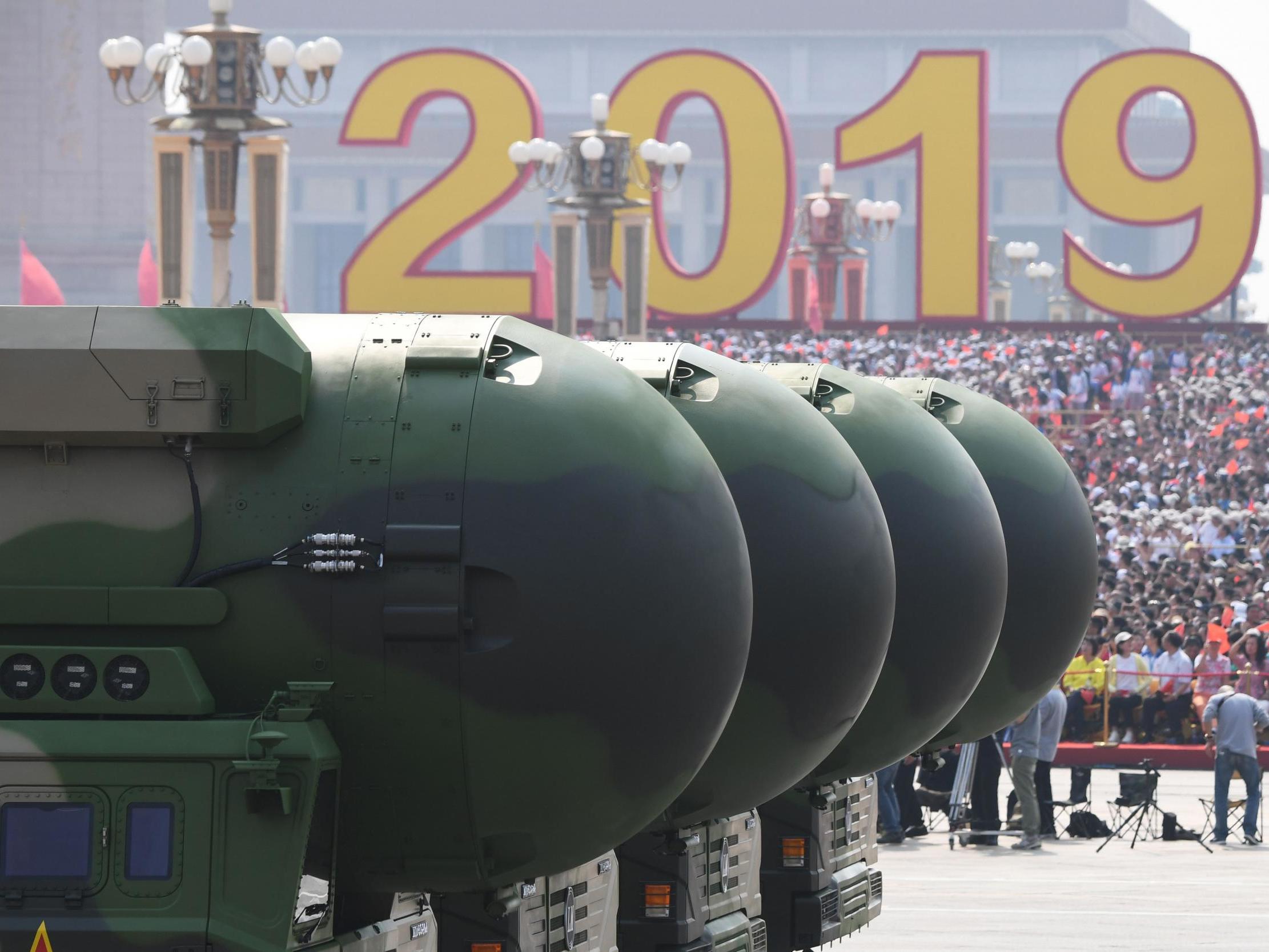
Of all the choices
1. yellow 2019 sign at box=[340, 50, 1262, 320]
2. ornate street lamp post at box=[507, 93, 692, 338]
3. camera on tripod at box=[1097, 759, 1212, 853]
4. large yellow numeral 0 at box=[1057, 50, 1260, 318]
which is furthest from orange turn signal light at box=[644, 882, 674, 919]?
large yellow numeral 0 at box=[1057, 50, 1260, 318]

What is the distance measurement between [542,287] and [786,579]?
39.4 metres

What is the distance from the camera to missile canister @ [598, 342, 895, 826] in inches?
360

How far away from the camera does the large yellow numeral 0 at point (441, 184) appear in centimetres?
5022

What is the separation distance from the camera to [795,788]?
1163 cm

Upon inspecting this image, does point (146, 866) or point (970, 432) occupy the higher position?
point (970, 432)

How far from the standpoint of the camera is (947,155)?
5516cm

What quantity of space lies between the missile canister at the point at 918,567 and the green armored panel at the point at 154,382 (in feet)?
13.8

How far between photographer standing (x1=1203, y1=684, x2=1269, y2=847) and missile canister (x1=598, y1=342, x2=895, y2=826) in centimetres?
1016

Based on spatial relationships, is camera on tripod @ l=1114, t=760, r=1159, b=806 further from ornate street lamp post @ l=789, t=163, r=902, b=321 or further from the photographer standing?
ornate street lamp post @ l=789, t=163, r=902, b=321

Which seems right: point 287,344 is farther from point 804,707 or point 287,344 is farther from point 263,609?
point 804,707

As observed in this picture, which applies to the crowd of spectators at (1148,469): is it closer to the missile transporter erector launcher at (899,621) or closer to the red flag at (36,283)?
the missile transporter erector launcher at (899,621)

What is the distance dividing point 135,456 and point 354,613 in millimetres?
836

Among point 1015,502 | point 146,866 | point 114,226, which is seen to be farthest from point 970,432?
point 114,226

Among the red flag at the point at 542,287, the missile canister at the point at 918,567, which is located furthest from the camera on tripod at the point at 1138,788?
the red flag at the point at 542,287
